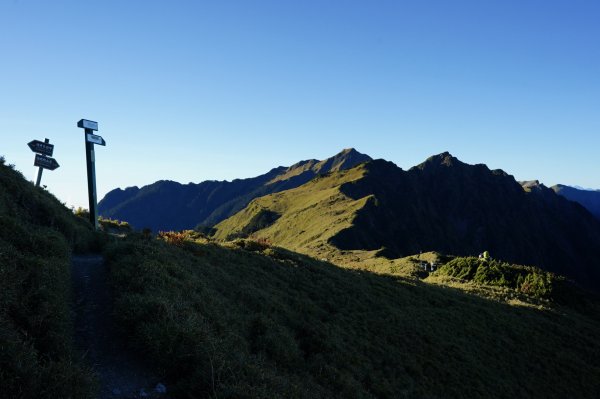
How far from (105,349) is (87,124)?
17.7 m

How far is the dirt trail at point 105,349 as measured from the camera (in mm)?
8430

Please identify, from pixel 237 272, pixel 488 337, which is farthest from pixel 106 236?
pixel 488 337

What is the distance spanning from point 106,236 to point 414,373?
16099mm

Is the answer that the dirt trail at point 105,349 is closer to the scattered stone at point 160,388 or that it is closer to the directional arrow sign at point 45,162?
the scattered stone at point 160,388

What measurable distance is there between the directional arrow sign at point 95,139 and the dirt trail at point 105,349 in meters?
12.8

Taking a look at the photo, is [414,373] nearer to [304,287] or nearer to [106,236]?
[304,287]

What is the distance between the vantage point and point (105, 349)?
31.8 feet

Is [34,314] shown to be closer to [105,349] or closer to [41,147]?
[105,349]

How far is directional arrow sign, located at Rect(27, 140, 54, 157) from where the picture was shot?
77.6ft

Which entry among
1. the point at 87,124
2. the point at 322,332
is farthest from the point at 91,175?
the point at 322,332

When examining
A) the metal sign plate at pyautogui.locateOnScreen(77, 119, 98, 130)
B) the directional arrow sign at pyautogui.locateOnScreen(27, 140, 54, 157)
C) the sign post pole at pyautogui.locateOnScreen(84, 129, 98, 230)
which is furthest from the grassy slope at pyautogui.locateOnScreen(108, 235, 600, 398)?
the directional arrow sign at pyautogui.locateOnScreen(27, 140, 54, 157)

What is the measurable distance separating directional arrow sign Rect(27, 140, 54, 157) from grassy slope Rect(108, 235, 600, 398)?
28.8 ft

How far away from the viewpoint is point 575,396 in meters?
23.0

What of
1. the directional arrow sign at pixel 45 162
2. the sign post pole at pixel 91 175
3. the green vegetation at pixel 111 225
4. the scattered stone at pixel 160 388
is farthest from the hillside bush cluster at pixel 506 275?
the directional arrow sign at pixel 45 162
